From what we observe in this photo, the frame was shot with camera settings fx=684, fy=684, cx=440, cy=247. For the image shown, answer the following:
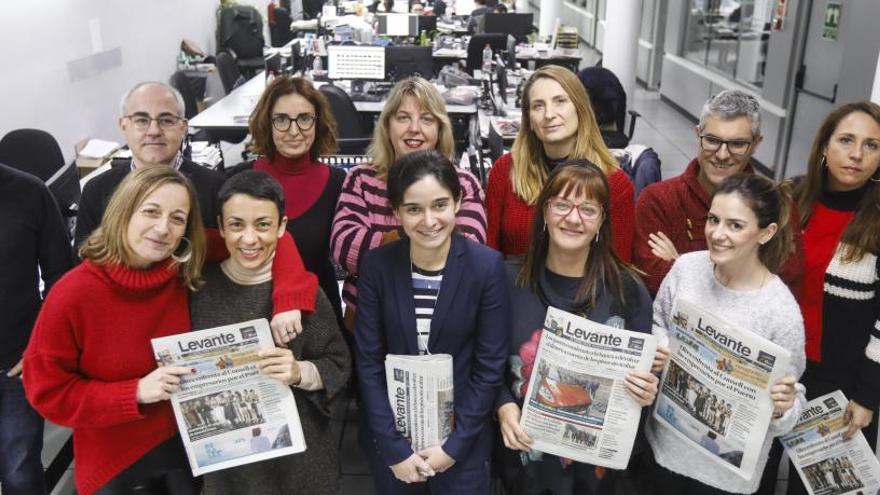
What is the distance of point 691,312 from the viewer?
5.80 feet

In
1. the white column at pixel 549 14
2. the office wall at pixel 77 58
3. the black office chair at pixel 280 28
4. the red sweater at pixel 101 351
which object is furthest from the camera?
the white column at pixel 549 14

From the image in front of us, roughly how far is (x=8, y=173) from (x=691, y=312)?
2.10 metres

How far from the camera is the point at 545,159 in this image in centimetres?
233

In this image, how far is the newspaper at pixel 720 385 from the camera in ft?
5.46

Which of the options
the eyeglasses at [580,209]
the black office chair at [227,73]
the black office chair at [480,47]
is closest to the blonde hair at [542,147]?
the eyeglasses at [580,209]

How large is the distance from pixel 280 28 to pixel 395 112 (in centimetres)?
1017

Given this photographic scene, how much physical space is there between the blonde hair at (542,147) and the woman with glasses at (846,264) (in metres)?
0.65

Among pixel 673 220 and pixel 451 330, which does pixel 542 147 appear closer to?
pixel 673 220

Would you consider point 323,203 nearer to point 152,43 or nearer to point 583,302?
point 583,302

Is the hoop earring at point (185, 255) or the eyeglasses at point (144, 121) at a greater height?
the eyeglasses at point (144, 121)

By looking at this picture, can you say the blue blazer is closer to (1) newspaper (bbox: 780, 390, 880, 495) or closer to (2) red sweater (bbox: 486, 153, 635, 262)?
(2) red sweater (bbox: 486, 153, 635, 262)

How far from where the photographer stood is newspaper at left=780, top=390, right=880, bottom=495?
194 cm

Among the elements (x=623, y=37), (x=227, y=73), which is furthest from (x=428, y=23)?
(x=227, y=73)

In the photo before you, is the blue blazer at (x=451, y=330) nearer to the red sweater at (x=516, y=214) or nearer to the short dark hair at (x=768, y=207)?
the red sweater at (x=516, y=214)
